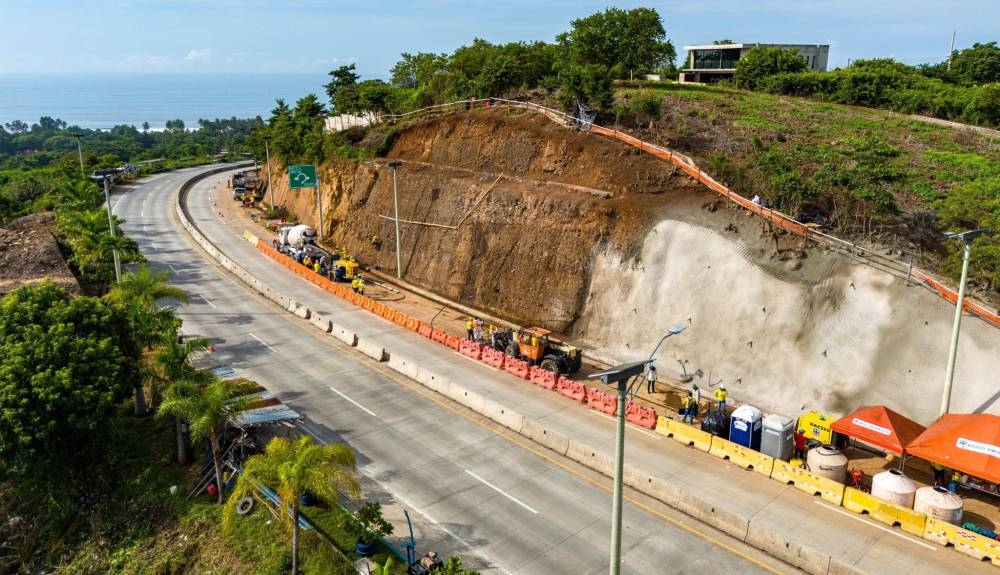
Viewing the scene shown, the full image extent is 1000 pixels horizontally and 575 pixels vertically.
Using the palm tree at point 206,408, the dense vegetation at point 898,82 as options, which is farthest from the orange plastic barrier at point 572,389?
the dense vegetation at point 898,82

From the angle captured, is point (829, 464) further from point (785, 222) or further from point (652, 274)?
point (652, 274)

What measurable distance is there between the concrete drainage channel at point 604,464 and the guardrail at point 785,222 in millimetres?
13055

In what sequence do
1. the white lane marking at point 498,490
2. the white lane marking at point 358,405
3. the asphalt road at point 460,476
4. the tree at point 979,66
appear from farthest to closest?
the tree at point 979,66 < the white lane marking at point 358,405 < the white lane marking at point 498,490 < the asphalt road at point 460,476

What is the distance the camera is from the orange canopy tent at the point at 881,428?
70.2 feet

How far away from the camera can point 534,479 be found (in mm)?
23125

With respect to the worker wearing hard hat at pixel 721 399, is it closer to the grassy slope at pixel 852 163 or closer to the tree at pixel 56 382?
the grassy slope at pixel 852 163

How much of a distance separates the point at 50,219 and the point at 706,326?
58.5 meters

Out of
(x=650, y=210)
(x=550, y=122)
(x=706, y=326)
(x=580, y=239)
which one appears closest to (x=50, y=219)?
(x=550, y=122)

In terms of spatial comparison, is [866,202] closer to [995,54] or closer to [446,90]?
[446,90]

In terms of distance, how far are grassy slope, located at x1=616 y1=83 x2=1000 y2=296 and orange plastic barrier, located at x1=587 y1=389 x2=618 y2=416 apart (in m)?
15.4

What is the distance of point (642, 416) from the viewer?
2683cm

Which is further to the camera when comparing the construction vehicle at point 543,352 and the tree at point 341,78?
the tree at point 341,78

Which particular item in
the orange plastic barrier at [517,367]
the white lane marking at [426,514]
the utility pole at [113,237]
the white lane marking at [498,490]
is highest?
the utility pole at [113,237]

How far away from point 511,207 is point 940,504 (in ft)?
92.4
